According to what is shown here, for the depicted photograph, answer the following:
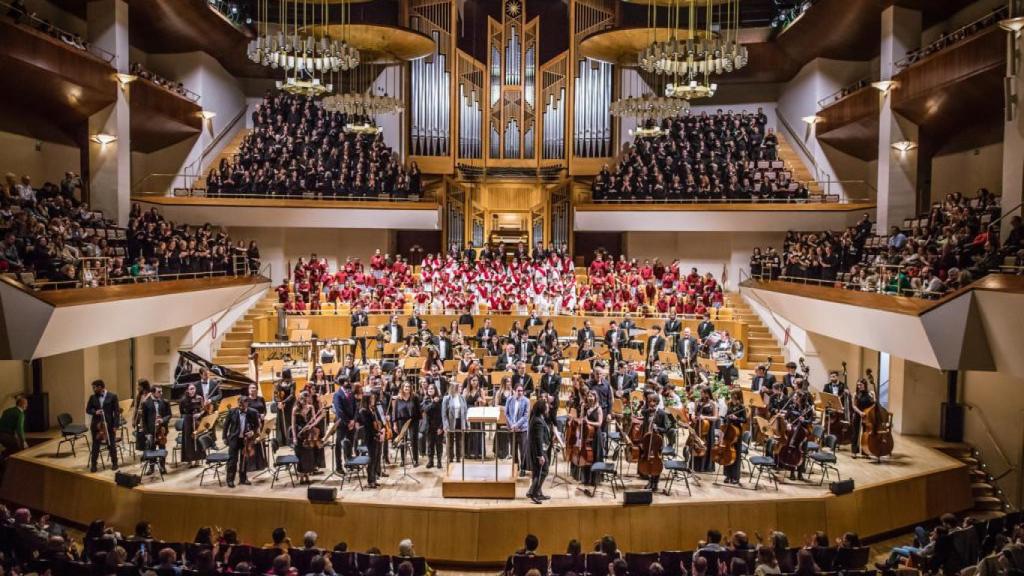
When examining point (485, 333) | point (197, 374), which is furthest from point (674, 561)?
point (485, 333)

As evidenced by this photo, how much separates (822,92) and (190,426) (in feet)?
60.2

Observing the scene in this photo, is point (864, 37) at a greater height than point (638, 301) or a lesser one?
greater

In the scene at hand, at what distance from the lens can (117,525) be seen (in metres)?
10.5

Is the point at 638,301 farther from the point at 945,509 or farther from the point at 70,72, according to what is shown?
the point at 70,72

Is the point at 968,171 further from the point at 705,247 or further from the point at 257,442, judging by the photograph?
the point at 257,442

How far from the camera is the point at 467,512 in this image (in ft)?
31.8

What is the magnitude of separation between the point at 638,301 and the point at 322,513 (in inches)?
410

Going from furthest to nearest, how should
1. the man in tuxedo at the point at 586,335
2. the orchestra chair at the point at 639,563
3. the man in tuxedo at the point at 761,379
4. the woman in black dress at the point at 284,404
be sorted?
the man in tuxedo at the point at 586,335, the man in tuxedo at the point at 761,379, the woman in black dress at the point at 284,404, the orchestra chair at the point at 639,563

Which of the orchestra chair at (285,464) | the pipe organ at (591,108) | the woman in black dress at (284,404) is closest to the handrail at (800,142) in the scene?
the pipe organ at (591,108)

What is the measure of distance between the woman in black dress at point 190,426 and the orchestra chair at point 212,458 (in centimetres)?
8

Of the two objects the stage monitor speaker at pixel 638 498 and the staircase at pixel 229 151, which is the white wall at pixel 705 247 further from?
the stage monitor speaker at pixel 638 498

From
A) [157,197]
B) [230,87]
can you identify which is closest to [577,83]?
[230,87]

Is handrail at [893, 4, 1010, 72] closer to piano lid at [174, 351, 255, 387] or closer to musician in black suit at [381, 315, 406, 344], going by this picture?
musician in black suit at [381, 315, 406, 344]

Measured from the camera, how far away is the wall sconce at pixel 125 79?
677 inches
